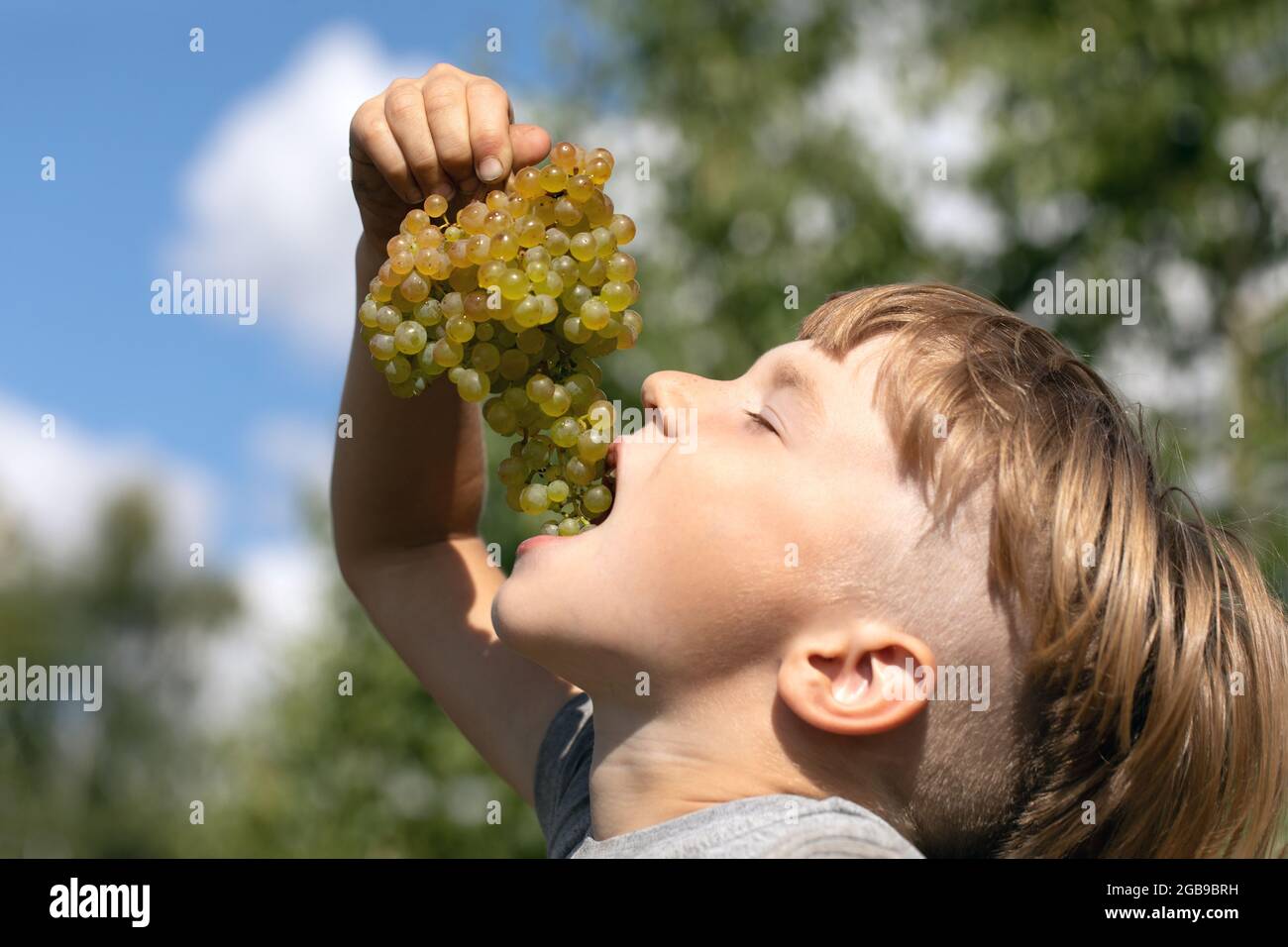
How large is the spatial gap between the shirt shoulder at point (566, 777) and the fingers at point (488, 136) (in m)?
0.98

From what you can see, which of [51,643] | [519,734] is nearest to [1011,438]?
[519,734]

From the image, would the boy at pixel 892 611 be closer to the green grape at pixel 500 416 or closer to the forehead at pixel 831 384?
the forehead at pixel 831 384

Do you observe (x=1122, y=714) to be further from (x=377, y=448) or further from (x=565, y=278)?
(x=377, y=448)

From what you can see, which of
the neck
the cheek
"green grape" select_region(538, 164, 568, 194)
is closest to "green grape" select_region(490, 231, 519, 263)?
"green grape" select_region(538, 164, 568, 194)

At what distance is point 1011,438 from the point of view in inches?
70.2

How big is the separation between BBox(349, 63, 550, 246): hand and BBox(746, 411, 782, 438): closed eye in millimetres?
574

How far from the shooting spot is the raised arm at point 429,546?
2.32 metres

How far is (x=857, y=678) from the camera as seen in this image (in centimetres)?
171

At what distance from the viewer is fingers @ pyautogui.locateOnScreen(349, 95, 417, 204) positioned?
1.95 metres

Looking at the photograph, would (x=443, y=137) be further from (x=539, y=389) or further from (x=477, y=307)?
(x=539, y=389)

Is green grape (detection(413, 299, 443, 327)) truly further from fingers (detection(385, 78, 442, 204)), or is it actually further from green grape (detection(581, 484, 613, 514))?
green grape (detection(581, 484, 613, 514))

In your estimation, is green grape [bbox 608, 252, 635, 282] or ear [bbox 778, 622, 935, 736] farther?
green grape [bbox 608, 252, 635, 282]

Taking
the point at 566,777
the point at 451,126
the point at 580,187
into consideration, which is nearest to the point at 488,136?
the point at 451,126

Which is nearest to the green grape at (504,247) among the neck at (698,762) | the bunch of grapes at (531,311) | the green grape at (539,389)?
the bunch of grapes at (531,311)
